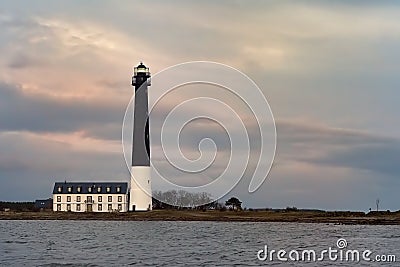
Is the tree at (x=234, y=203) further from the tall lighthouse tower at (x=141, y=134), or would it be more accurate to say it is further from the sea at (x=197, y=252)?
the sea at (x=197, y=252)

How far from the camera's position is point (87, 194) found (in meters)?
115

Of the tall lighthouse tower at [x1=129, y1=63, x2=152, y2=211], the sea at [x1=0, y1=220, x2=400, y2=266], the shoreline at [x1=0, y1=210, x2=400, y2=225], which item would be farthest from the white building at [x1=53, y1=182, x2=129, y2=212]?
the sea at [x1=0, y1=220, x2=400, y2=266]

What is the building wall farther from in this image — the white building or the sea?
the sea

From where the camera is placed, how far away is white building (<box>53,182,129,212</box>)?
4459 inches

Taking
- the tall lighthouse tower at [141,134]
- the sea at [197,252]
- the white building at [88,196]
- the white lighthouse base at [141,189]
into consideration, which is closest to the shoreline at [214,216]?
the white lighthouse base at [141,189]

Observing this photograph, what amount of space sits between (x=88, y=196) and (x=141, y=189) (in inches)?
1006

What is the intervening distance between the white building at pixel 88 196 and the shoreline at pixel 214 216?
9.62 ft

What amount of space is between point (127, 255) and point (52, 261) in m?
5.65

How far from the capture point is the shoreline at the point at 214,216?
3898 inches

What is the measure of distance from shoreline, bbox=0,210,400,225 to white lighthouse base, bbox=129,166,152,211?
1236 mm

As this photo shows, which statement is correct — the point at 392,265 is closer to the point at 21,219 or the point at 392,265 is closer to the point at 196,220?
the point at 196,220

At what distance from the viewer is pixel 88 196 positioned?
115125mm

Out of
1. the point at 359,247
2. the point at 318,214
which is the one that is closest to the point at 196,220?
the point at 318,214

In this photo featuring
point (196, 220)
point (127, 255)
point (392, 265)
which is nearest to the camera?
point (392, 265)
